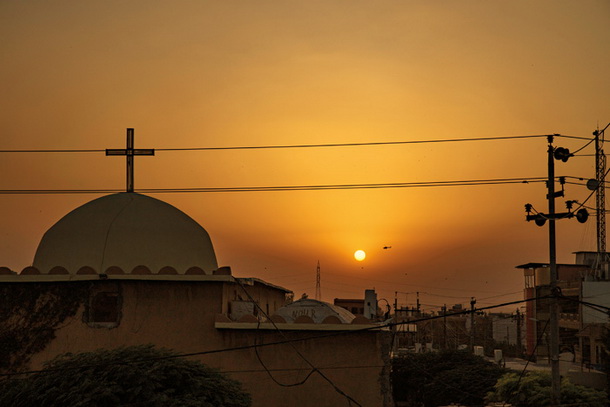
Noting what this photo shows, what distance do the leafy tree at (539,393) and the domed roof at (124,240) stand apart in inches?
578

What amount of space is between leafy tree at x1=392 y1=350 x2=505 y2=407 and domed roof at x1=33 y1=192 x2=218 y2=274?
25975mm

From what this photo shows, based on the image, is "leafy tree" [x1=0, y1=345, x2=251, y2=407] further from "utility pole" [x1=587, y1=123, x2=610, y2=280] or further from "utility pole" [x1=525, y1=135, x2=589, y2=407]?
"utility pole" [x1=587, y1=123, x2=610, y2=280]

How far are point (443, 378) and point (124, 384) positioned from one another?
34.5 metres

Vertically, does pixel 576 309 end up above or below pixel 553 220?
below

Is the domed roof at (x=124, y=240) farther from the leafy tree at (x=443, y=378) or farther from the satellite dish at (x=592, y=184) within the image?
the leafy tree at (x=443, y=378)

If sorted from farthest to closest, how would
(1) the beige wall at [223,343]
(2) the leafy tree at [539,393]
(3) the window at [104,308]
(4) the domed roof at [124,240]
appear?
(2) the leafy tree at [539,393] → (4) the domed roof at [124,240] → (3) the window at [104,308] → (1) the beige wall at [223,343]

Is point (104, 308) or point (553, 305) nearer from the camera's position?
point (553, 305)

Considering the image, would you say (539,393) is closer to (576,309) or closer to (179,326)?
(179,326)

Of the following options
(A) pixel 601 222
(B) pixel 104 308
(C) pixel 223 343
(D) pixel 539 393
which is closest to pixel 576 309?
(A) pixel 601 222

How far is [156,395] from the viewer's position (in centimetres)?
1791

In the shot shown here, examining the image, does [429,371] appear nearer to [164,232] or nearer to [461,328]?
[164,232]

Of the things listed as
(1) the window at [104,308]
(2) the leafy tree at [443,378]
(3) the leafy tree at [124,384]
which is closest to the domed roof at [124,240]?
(1) the window at [104,308]

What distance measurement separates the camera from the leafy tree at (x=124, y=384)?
1775 cm

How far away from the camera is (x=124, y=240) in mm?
24766
